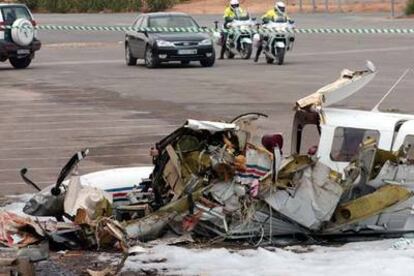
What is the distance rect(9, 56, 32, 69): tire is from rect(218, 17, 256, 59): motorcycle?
6066mm

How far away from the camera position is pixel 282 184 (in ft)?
28.9

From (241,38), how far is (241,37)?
0.03 m

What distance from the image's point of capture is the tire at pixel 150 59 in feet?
94.6

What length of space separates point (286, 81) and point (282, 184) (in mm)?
14922

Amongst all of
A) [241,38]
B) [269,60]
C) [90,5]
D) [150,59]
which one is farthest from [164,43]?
[90,5]

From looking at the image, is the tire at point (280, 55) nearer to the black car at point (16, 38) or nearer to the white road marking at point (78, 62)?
the white road marking at point (78, 62)

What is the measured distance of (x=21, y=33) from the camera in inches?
1141

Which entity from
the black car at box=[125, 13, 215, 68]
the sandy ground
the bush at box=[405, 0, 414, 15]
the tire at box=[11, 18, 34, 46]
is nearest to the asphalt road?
the black car at box=[125, 13, 215, 68]

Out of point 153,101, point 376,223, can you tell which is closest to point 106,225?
point 376,223

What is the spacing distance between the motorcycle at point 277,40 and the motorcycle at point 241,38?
4.84ft

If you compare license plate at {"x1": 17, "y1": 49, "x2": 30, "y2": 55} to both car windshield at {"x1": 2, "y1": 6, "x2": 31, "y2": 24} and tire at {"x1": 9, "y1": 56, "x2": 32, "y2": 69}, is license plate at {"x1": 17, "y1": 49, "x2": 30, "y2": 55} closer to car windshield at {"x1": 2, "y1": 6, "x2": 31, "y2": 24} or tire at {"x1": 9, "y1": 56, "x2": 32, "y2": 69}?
tire at {"x1": 9, "y1": 56, "x2": 32, "y2": 69}

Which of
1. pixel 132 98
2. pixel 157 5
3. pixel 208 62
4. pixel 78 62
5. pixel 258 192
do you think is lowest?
pixel 157 5

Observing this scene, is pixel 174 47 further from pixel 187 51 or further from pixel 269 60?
pixel 269 60

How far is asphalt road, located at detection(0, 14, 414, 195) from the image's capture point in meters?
14.5
